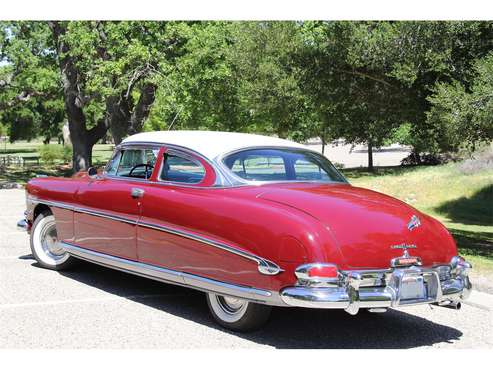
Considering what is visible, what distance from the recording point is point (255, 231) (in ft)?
16.8

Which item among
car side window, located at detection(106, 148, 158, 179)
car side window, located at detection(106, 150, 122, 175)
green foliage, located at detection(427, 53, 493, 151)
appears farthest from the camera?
green foliage, located at detection(427, 53, 493, 151)

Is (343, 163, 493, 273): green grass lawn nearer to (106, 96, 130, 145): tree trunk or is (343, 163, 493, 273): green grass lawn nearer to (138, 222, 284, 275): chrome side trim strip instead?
(106, 96, 130, 145): tree trunk

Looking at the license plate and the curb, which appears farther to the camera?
the curb

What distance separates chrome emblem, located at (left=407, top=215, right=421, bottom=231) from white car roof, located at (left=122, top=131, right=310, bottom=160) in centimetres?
158

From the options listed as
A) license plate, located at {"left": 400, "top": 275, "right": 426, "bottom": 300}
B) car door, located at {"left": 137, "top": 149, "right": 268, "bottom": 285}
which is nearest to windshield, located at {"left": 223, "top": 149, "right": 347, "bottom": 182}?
car door, located at {"left": 137, "top": 149, "right": 268, "bottom": 285}

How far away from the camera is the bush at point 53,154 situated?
40688 mm

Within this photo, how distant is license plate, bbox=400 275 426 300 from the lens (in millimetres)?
5004

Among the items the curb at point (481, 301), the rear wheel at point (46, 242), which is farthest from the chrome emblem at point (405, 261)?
the rear wheel at point (46, 242)

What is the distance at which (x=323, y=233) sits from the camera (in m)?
4.88

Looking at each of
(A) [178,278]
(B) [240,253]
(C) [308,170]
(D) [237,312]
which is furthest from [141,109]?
(B) [240,253]

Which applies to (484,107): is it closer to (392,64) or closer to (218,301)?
(392,64)

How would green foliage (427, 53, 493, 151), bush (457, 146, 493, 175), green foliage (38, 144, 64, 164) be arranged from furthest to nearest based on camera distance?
green foliage (38, 144, 64, 164), bush (457, 146, 493, 175), green foliage (427, 53, 493, 151)

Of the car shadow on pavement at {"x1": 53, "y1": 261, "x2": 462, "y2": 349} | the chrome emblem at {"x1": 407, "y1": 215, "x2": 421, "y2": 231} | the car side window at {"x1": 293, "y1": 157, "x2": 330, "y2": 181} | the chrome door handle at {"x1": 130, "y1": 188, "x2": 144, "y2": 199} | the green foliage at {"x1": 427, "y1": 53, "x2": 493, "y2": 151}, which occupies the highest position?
→ the green foliage at {"x1": 427, "y1": 53, "x2": 493, "y2": 151}

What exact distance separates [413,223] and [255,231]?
4.39 ft
